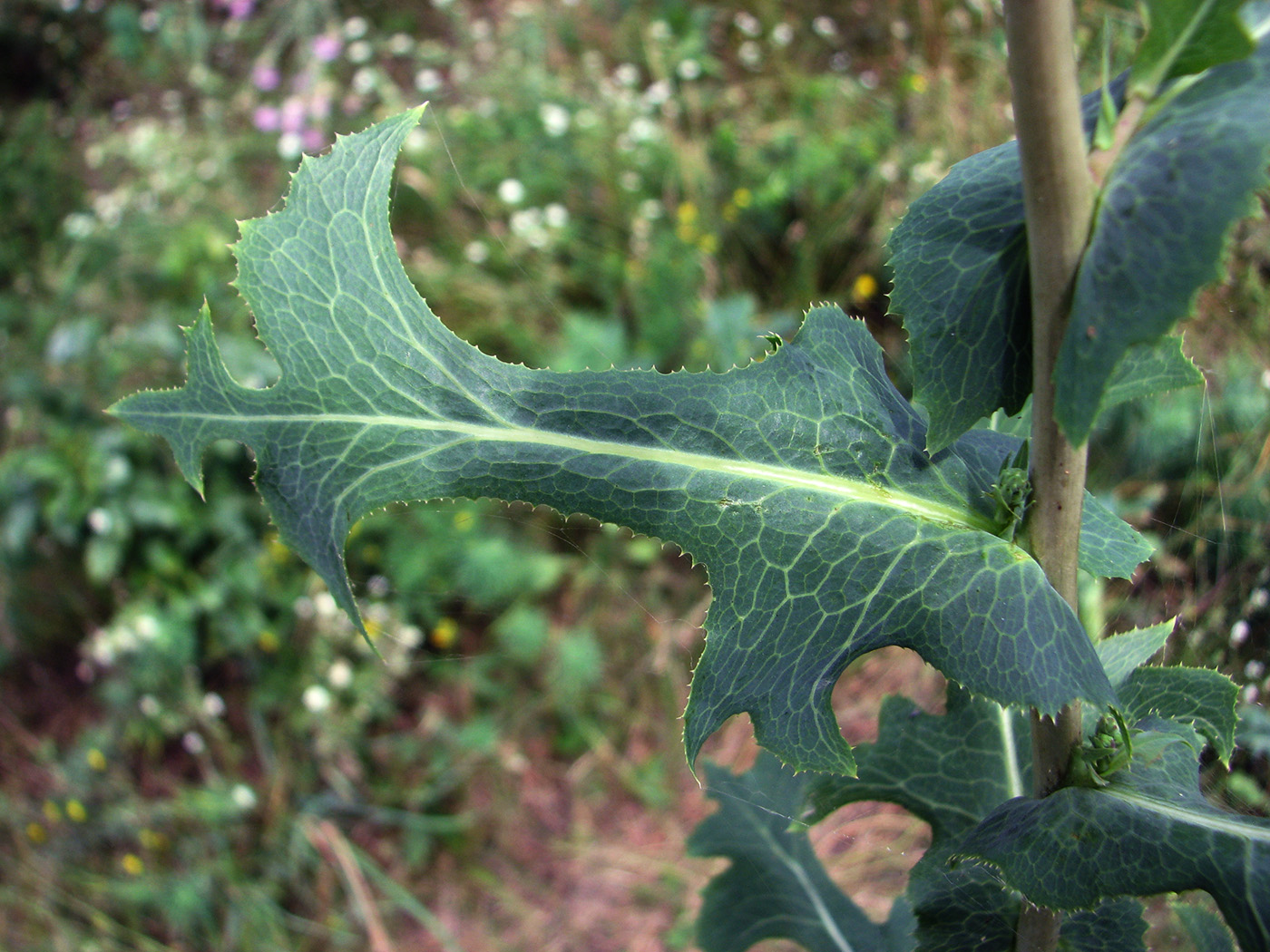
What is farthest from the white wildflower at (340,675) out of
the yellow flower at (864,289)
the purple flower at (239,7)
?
the purple flower at (239,7)

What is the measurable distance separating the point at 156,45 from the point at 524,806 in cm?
555

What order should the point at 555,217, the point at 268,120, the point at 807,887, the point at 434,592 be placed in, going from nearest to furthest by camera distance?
the point at 807,887 < the point at 434,592 < the point at 555,217 < the point at 268,120

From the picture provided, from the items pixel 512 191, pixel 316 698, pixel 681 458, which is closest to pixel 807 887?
pixel 681 458

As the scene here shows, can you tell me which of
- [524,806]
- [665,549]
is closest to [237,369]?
[665,549]

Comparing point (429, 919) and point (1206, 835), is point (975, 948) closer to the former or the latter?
point (1206, 835)

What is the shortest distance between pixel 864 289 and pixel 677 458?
9.34 ft

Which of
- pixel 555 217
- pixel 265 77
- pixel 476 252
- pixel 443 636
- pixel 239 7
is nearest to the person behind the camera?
pixel 443 636

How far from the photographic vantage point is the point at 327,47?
181 inches

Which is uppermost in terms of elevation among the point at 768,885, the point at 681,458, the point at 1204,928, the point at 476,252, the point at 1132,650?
the point at 681,458

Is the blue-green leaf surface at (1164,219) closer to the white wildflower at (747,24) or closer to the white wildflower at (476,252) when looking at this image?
the white wildflower at (476,252)

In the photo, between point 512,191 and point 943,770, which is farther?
point 512,191

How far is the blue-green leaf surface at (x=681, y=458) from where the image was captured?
724 millimetres

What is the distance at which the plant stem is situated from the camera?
55 centimetres

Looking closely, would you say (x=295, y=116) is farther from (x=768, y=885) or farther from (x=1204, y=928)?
(x=1204, y=928)
